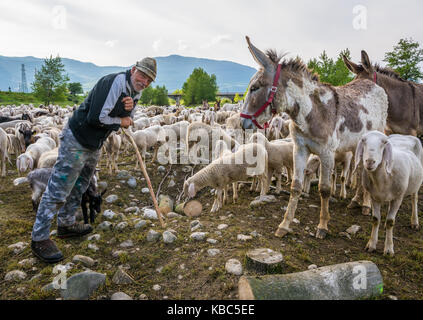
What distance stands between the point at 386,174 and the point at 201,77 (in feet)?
235

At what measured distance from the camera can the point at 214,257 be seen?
12.4ft

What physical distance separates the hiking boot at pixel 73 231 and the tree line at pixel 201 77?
5.25 m

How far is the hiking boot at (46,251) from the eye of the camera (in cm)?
372

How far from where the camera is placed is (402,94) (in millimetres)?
7082

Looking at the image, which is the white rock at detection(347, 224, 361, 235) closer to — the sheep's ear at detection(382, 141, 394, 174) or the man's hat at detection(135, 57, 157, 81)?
the sheep's ear at detection(382, 141, 394, 174)

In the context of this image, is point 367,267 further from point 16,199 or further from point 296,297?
point 16,199

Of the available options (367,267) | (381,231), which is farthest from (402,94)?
(367,267)

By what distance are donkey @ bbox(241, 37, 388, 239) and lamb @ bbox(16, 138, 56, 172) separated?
7.26 meters

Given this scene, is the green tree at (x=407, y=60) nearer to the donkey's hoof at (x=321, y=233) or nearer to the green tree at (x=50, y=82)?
the donkey's hoof at (x=321, y=233)

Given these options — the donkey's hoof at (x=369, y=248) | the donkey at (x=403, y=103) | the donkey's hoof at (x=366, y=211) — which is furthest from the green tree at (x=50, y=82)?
the donkey's hoof at (x=369, y=248)

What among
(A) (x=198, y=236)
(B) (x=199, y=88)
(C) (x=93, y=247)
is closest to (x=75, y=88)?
(B) (x=199, y=88)

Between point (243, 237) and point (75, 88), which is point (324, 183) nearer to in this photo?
point (243, 237)

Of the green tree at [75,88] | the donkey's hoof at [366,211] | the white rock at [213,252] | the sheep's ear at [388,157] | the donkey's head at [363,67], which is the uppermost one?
the green tree at [75,88]

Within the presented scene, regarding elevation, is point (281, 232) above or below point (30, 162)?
below
